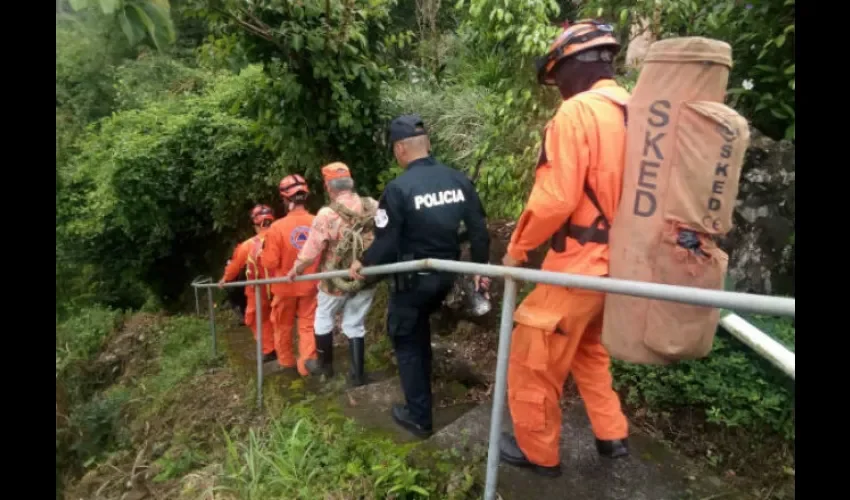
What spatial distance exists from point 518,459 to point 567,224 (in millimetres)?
1120

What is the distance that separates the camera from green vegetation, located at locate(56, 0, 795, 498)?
10.3ft

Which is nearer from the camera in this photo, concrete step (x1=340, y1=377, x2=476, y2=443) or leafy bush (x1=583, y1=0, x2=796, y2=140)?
leafy bush (x1=583, y1=0, x2=796, y2=140)

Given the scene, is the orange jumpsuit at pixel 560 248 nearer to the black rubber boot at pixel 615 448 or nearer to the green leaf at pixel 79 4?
the black rubber boot at pixel 615 448

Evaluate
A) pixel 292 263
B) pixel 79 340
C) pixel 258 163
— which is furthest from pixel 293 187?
pixel 79 340

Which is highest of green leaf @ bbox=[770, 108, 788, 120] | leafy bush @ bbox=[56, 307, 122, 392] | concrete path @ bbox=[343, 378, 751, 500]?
green leaf @ bbox=[770, 108, 788, 120]

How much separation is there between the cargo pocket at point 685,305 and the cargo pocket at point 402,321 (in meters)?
1.52

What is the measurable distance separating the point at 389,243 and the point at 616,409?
147cm

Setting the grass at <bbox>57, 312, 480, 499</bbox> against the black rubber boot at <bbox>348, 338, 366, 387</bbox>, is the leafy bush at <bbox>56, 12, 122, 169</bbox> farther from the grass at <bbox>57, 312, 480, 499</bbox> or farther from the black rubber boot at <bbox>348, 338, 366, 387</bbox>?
the black rubber boot at <bbox>348, 338, 366, 387</bbox>

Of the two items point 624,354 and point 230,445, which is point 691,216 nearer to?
point 624,354

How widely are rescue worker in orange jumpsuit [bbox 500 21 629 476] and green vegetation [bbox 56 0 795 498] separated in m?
0.55

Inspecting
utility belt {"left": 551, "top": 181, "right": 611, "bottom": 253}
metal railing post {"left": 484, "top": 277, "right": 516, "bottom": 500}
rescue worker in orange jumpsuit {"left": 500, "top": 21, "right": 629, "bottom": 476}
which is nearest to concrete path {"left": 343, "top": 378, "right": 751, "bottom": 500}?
rescue worker in orange jumpsuit {"left": 500, "top": 21, "right": 629, "bottom": 476}

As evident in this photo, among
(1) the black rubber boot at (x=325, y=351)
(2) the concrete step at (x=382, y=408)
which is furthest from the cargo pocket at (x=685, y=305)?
(1) the black rubber boot at (x=325, y=351)

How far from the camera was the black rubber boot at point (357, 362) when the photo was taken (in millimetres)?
4336

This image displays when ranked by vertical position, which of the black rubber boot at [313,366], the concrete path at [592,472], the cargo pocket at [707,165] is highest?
the cargo pocket at [707,165]
